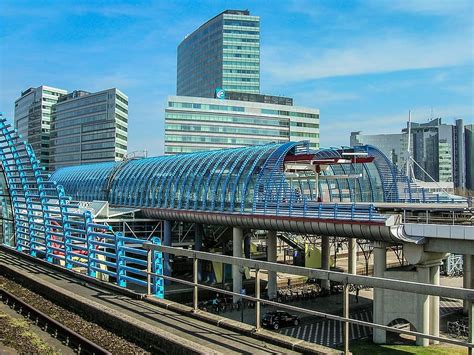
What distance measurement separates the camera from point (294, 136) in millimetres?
125125

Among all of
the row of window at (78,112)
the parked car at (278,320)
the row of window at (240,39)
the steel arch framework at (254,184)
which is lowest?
the parked car at (278,320)

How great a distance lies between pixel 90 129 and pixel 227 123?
150 feet

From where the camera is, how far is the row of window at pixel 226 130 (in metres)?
116

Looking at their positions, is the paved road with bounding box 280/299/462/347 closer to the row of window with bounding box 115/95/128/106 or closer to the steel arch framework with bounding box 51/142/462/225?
the steel arch framework with bounding box 51/142/462/225

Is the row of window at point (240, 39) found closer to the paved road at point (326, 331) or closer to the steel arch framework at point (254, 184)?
the steel arch framework at point (254, 184)

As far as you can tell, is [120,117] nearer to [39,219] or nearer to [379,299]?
[39,219]

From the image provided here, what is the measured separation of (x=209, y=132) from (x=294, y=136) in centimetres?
2319

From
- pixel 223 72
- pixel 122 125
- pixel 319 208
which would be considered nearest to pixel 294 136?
pixel 223 72

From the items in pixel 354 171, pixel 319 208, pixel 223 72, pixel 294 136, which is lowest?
pixel 319 208

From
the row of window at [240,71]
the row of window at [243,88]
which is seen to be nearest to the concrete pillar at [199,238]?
the row of window at [243,88]

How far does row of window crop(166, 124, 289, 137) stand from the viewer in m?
116

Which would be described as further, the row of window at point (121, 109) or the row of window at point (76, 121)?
the row of window at point (76, 121)

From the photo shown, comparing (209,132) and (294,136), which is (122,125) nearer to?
(209,132)

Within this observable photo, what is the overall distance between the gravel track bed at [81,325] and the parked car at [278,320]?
17032 millimetres
